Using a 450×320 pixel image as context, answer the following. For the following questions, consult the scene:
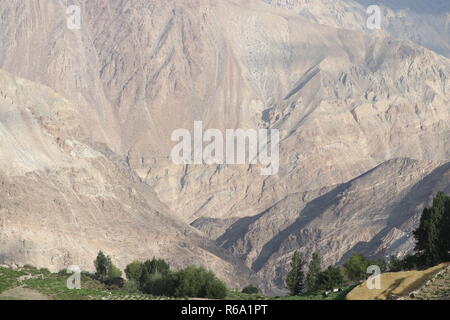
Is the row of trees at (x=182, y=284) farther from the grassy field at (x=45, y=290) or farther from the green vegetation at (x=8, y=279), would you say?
the green vegetation at (x=8, y=279)

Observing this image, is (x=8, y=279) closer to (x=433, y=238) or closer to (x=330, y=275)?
(x=330, y=275)

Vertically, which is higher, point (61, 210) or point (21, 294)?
point (61, 210)

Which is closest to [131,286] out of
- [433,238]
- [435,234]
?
[433,238]

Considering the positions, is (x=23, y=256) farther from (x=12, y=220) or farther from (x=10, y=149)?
(x=10, y=149)

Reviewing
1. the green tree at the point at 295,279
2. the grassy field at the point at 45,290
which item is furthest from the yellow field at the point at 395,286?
the green tree at the point at 295,279

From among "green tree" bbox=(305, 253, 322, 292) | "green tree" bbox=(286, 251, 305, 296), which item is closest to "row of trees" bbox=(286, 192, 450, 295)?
"green tree" bbox=(305, 253, 322, 292)
